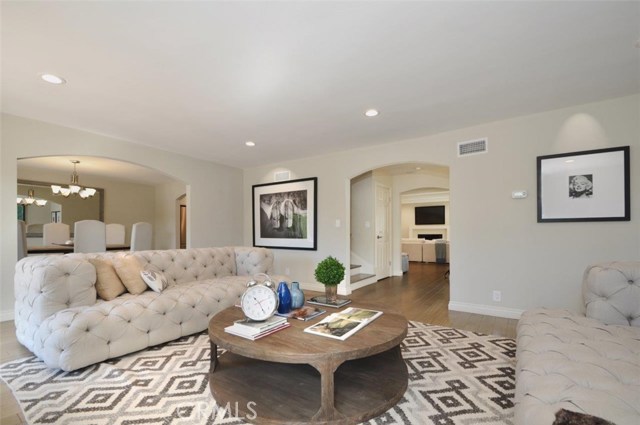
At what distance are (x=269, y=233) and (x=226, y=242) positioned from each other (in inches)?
35.7

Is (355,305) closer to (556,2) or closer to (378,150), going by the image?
(556,2)

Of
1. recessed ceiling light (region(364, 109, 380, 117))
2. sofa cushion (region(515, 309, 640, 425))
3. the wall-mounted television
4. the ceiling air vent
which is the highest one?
recessed ceiling light (region(364, 109, 380, 117))

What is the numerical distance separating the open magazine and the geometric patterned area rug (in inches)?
18.9

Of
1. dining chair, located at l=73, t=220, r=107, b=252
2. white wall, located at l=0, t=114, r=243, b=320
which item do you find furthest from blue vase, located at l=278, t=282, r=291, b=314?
dining chair, located at l=73, t=220, r=107, b=252

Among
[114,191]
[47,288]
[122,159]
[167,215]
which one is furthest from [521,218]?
[114,191]

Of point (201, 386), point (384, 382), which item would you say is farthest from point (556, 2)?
point (201, 386)

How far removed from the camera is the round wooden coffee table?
1.54 meters

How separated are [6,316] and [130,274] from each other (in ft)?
6.27

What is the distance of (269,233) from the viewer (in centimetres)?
601

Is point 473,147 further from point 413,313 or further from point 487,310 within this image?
point 413,313

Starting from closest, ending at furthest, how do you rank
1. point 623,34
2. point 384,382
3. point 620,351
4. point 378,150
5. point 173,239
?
point 620,351
point 384,382
point 623,34
point 378,150
point 173,239

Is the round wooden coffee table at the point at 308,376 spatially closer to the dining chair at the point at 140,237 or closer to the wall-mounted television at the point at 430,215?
the dining chair at the point at 140,237

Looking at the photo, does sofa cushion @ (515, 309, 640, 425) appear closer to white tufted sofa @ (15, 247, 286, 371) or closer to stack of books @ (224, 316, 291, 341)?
stack of books @ (224, 316, 291, 341)

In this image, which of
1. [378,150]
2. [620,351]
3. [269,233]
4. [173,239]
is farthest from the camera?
[173,239]
